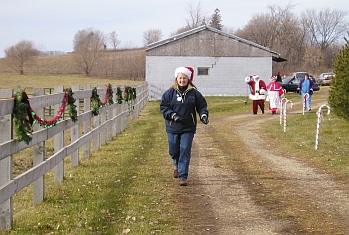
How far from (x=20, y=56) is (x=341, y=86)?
276 ft

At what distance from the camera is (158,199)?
27.0ft

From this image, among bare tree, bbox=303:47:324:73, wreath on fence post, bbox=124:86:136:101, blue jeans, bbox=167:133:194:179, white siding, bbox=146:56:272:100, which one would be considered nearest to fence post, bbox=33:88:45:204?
blue jeans, bbox=167:133:194:179

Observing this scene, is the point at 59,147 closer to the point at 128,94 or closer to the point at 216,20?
the point at 128,94

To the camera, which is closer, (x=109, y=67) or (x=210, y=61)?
(x=210, y=61)

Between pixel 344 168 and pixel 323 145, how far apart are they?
10.7ft

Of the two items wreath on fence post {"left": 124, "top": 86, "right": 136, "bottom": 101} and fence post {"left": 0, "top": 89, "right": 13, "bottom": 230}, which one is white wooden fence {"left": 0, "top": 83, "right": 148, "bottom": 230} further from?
wreath on fence post {"left": 124, "top": 86, "right": 136, "bottom": 101}

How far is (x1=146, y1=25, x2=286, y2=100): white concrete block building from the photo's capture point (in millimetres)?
39406

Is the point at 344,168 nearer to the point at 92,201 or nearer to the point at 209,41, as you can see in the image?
the point at 92,201

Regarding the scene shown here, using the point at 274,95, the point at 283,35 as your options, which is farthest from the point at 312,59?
the point at 274,95

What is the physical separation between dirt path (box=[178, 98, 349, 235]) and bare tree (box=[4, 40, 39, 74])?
83.5 metres

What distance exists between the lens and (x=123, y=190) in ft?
29.0

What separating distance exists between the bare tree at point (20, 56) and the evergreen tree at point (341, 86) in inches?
3082

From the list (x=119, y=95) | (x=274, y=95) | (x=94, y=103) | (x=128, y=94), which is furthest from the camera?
(x=274, y=95)

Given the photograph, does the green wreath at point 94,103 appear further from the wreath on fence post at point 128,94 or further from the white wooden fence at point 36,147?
the wreath on fence post at point 128,94
